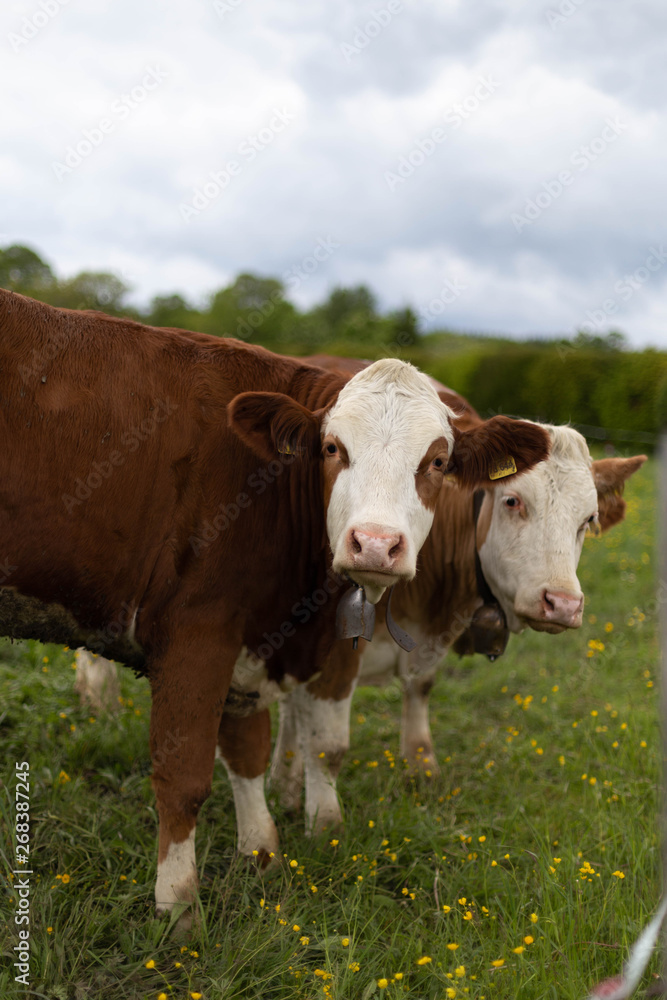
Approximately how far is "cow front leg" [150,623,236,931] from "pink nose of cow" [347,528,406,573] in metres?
0.80

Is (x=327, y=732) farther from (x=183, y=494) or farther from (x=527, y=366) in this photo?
(x=527, y=366)

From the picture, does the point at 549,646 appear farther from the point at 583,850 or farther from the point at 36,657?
the point at 36,657

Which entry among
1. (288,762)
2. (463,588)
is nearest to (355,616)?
(463,588)

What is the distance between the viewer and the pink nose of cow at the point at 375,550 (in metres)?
2.26

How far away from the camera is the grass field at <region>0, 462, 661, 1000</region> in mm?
2465

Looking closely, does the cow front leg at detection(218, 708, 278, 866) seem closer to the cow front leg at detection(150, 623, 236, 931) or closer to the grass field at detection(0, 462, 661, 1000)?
the grass field at detection(0, 462, 661, 1000)

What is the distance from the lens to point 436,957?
259 centimetres

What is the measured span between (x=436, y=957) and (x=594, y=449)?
16113 mm

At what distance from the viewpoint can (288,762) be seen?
4047mm

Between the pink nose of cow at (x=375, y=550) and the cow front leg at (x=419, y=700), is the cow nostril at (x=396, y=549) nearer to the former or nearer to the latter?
the pink nose of cow at (x=375, y=550)

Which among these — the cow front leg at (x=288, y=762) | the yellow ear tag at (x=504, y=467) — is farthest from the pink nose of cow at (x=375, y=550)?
the cow front leg at (x=288, y=762)

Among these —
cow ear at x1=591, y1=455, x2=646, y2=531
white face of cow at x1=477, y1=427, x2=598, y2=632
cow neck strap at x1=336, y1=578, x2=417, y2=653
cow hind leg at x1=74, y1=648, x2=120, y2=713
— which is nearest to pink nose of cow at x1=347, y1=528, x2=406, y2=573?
cow neck strap at x1=336, y1=578, x2=417, y2=653

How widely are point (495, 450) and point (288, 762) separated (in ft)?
7.16

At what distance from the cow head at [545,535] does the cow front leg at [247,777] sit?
1312 millimetres
